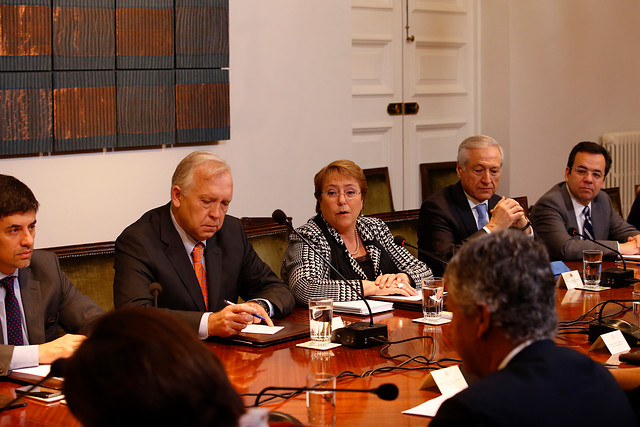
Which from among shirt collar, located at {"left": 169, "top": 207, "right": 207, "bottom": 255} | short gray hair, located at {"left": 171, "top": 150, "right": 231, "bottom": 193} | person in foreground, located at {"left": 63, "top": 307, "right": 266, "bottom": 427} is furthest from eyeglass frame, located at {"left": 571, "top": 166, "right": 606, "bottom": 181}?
person in foreground, located at {"left": 63, "top": 307, "right": 266, "bottom": 427}

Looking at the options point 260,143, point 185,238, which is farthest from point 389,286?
point 260,143

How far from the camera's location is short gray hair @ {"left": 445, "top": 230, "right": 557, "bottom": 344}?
1.51 meters

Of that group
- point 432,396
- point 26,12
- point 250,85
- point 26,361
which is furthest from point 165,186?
point 432,396

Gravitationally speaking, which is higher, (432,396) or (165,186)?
(165,186)

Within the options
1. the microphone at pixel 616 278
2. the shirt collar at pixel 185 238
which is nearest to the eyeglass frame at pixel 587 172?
the microphone at pixel 616 278

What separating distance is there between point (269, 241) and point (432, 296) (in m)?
1.19

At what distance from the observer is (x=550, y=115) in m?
7.18

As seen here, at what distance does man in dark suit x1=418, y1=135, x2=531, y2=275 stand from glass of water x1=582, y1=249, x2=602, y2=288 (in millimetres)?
623

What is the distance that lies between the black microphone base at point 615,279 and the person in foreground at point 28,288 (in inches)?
84.2

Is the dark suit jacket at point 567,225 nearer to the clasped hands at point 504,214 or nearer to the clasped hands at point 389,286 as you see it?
the clasped hands at point 504,214

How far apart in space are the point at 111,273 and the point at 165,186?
4.92 feet

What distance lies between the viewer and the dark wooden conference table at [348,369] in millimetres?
2020

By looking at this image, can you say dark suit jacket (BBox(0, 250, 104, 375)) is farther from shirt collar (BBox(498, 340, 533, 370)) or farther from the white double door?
the white double door

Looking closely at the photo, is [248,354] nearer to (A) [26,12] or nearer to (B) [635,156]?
(A) [26,12]
